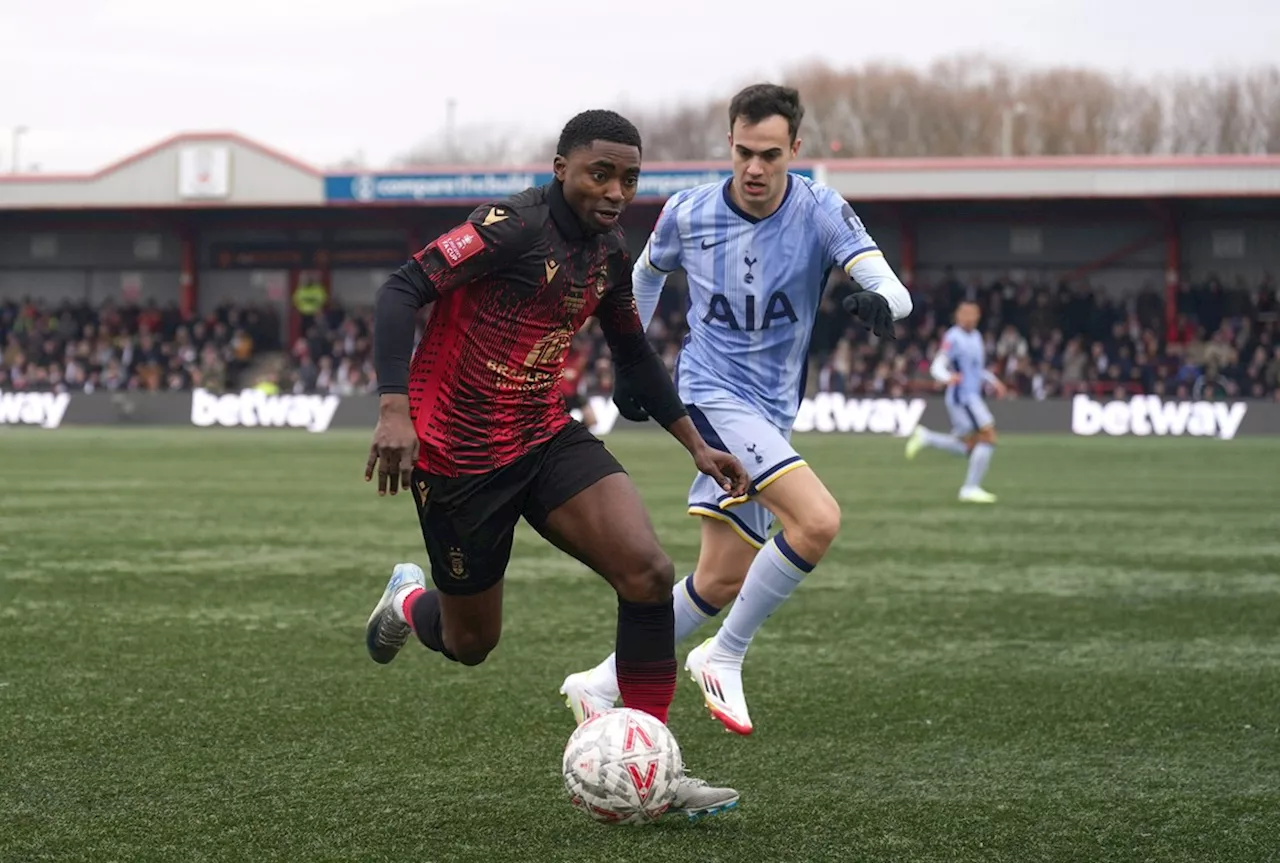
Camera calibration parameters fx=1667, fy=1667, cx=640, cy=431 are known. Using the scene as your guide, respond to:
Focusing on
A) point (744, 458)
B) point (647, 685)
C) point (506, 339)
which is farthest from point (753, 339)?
point (647, 685)

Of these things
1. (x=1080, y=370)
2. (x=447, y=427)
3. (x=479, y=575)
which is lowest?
(x=1080, y=370)

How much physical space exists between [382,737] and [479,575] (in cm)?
102

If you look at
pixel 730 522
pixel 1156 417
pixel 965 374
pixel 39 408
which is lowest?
pixel 39 408

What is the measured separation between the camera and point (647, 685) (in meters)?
5.13

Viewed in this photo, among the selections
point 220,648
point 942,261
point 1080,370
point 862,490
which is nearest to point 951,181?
point 942,261

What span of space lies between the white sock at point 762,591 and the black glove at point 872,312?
94cm

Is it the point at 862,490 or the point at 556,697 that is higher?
the point at 556,697

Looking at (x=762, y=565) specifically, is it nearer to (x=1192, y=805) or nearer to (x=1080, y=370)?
(x=1192, y=805)

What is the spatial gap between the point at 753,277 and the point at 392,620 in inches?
75.4

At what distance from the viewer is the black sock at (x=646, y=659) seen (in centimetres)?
512

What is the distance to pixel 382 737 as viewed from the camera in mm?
6012

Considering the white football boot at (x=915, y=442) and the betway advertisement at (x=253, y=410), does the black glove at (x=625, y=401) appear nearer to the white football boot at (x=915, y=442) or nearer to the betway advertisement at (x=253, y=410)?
the white football boot at (x=915, y=442)

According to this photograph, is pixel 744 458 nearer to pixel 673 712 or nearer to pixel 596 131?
pixel 673 712

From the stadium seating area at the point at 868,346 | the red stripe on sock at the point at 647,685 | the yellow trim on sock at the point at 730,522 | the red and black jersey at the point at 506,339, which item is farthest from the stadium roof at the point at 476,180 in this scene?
the red stripe on sock at the point at 647,685
